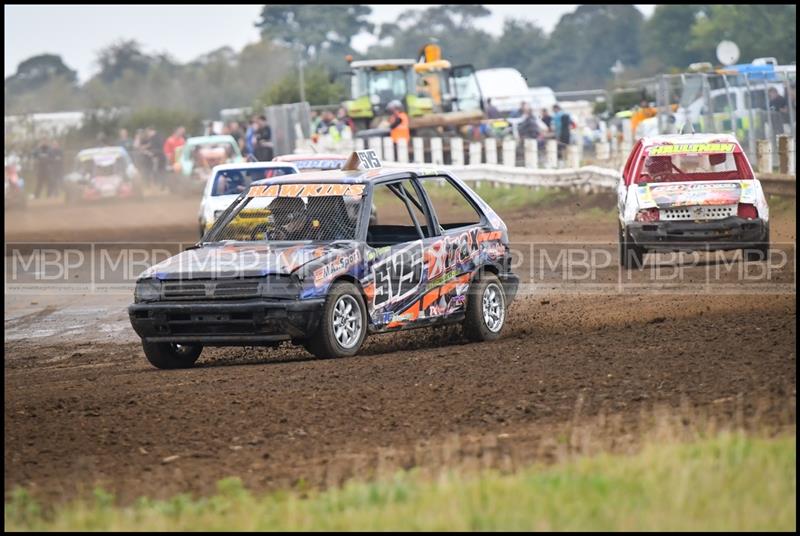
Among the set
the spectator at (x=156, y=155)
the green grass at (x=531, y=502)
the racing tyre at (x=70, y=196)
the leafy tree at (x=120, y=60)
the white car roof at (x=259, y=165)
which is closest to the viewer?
the green grass at (x=531, y=502)

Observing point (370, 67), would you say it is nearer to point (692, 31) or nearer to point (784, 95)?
point (784, 95)

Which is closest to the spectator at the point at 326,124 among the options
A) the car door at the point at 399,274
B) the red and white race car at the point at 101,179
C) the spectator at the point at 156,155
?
the spectator at the point at 156,155

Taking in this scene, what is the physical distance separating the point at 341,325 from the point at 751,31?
3566 inches

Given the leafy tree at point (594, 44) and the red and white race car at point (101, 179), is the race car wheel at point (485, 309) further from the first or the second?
→ the leafy tree at point (594, 44)

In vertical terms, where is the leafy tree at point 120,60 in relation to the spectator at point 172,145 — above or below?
above

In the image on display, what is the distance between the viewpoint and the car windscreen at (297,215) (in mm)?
10789

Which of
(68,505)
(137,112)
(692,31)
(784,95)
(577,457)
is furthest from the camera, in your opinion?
(692,31)

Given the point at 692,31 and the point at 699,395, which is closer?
the point at 699,395

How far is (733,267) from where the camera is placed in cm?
1680

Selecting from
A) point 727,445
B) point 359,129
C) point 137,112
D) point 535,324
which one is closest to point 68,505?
point 727,445

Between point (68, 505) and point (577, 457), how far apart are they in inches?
85.8

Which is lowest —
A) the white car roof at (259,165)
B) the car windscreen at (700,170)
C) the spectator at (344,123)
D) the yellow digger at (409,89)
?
the car windscreen at (700,170)

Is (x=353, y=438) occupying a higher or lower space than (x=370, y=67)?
lower

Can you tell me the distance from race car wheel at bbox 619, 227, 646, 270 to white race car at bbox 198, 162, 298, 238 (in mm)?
4961
